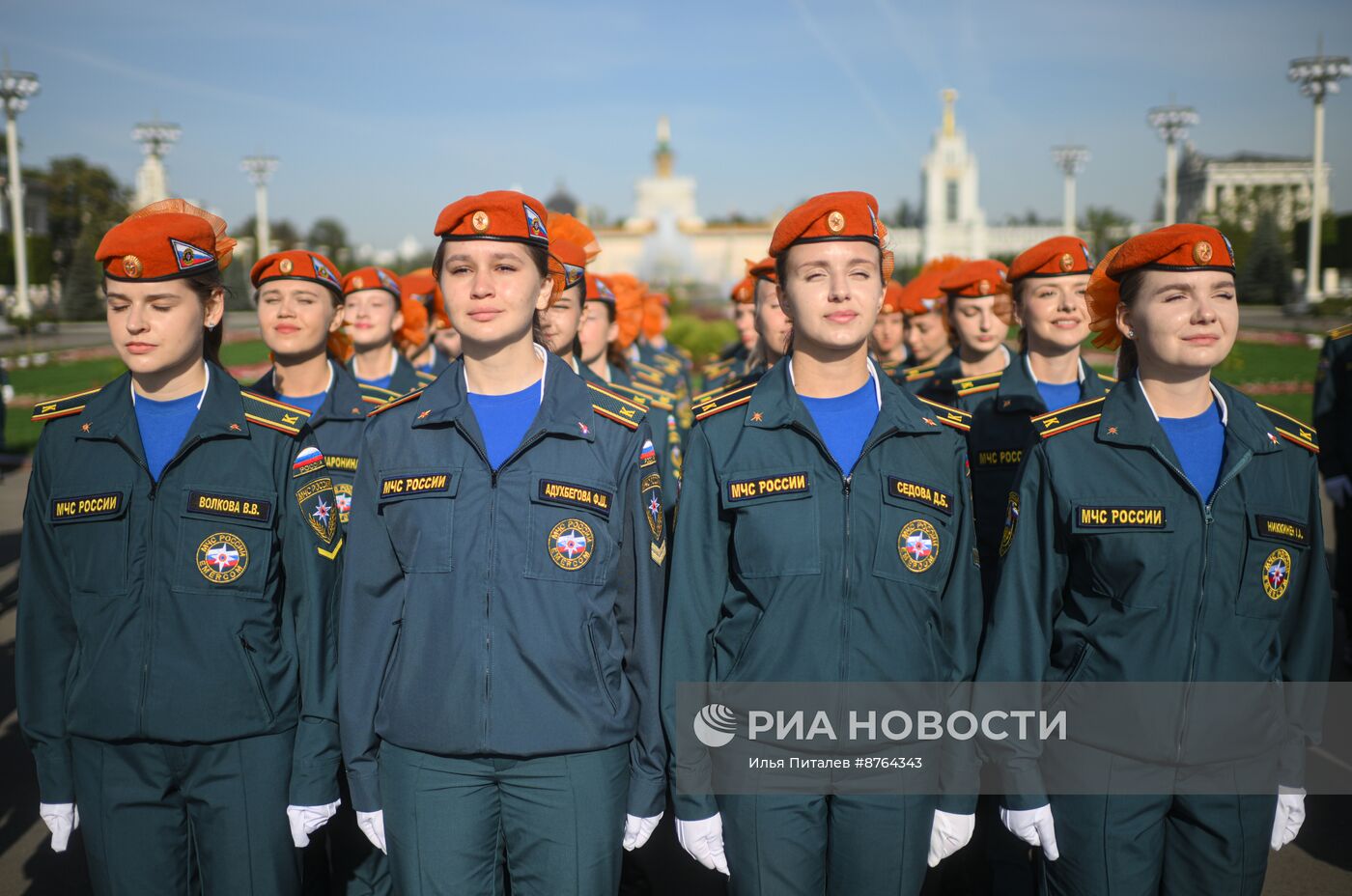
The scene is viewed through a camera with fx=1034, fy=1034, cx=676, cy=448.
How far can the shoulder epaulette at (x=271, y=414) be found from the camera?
3029 mm

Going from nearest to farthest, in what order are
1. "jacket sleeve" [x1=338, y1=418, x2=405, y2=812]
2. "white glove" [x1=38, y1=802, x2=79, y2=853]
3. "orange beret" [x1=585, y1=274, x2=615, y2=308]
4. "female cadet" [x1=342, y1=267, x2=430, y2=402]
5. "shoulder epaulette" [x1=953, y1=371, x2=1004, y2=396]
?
1. "jacket sleeve" [x1=338, y1=418, x2=405, y2=812]
2. "white glove" [x1=38, y1=802, x2=79, y2=853]
3. "shoulder epaulette" [x1=953, y1=371, x2=1004, y2=396]
4. "female cadet" [x1=342, y1=267, x2=430, y2=402]
5. "orange beret" [x1=585, y1=274, x2=615, y2=308]

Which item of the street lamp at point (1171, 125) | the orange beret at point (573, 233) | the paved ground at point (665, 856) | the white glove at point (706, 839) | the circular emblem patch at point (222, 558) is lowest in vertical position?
the paved ground at point (665, 856)

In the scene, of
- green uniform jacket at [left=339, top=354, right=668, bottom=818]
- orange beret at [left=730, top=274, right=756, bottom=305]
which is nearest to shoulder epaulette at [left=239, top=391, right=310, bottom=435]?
green uniform jacket at [left=339, top=354, right=668, bottom=818]

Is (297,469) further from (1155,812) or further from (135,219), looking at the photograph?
(1155,812)

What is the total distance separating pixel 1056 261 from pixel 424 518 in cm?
303

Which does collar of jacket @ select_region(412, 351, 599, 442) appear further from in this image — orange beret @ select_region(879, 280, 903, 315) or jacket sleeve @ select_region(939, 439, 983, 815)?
orange beret @ select_region(879, 280, 903, 315)

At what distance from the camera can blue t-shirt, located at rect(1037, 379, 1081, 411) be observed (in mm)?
4473

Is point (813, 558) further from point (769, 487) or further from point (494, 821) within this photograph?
point (494, 821)

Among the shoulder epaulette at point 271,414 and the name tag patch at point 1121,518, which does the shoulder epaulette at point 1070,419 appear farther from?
the shoulder epaulette at point 271,414

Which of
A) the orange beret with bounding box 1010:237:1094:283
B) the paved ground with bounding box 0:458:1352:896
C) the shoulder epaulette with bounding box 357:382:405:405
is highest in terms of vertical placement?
the orange beret with bounding box 1010:237:1094:283

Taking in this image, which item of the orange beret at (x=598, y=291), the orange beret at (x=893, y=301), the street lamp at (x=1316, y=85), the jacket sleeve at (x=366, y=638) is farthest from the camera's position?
the street lamp at (x=1316, y=85)

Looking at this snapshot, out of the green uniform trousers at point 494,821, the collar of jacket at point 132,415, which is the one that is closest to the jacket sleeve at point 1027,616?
the green uniform trousers at point 494,821

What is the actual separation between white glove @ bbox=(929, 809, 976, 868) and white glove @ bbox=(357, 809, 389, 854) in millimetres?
1487

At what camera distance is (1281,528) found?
9.11ft
